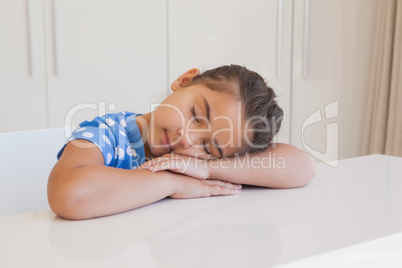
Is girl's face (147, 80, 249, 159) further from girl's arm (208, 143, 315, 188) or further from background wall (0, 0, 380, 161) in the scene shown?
background wall (0, 0, 380, 161)

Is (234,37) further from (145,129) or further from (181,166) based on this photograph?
(181,166)

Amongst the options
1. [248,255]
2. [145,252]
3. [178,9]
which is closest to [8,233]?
Result: [145,252]

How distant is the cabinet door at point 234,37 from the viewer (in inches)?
97.3

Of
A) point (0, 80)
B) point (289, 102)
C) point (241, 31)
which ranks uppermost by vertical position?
point (241, 31)

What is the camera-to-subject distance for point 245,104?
1000 mm

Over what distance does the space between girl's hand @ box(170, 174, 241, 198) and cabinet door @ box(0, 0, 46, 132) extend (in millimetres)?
1468

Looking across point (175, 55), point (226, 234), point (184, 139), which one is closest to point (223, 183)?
point (184, 139)

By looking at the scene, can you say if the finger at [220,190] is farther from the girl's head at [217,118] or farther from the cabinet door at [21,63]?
the cabinet door at [21,63]

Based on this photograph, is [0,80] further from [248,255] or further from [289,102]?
[248,255]

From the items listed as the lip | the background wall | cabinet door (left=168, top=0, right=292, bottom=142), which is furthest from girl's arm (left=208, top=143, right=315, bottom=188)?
cabinet door (left=168, top=0, right=292, bottom=142)

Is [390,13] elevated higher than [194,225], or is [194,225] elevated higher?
[390,13]

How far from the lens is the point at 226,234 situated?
0.57m

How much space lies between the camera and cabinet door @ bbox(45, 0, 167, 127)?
2141mm

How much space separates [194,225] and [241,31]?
2183 millimetres
